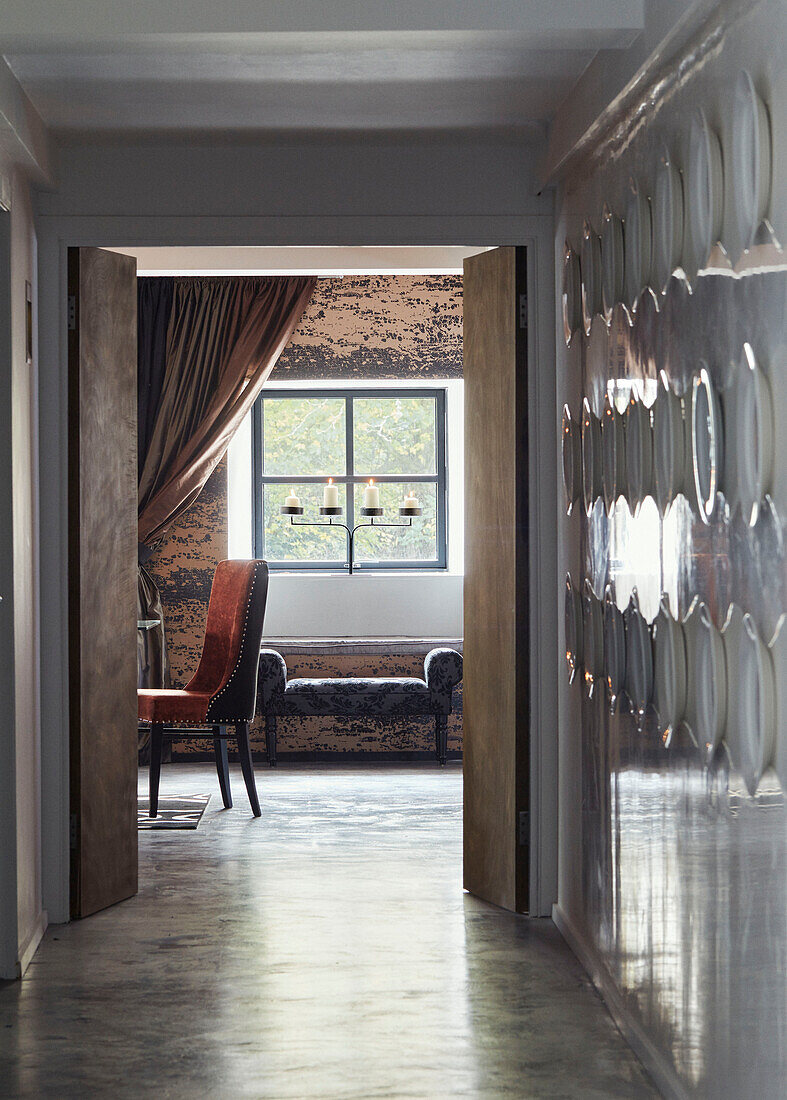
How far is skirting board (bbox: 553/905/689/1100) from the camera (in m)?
2.38

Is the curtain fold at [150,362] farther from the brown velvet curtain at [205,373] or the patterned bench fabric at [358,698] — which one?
the patterned bench fabric at [358,698]

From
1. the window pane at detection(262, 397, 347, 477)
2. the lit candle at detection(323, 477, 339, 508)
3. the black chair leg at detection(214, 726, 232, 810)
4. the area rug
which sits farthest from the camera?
the window pane at detection(262, 397, 347, 477)

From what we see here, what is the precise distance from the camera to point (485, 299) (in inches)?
155

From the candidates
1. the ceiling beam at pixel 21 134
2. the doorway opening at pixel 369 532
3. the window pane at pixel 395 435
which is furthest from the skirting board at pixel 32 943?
the window pane at pixel 395 435

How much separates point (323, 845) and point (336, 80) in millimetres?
2919

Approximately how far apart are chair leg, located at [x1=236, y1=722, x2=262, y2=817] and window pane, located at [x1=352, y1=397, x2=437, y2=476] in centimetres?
259

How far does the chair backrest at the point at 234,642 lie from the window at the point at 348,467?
5.75 feet

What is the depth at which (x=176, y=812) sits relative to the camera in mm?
5191

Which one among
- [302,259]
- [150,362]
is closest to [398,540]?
[150,362]

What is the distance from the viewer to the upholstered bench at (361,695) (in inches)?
254

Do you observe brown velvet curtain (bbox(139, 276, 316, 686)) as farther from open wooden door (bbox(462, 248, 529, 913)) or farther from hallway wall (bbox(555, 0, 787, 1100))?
hallway wall (bbox(555, 0, 787, 1100))

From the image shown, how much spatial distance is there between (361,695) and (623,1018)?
12.5 ft

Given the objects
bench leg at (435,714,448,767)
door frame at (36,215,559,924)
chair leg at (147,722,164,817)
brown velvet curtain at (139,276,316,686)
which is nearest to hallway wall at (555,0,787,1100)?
door frame at (36,215,559,924)

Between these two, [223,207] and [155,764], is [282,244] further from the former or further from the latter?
[155,764]
